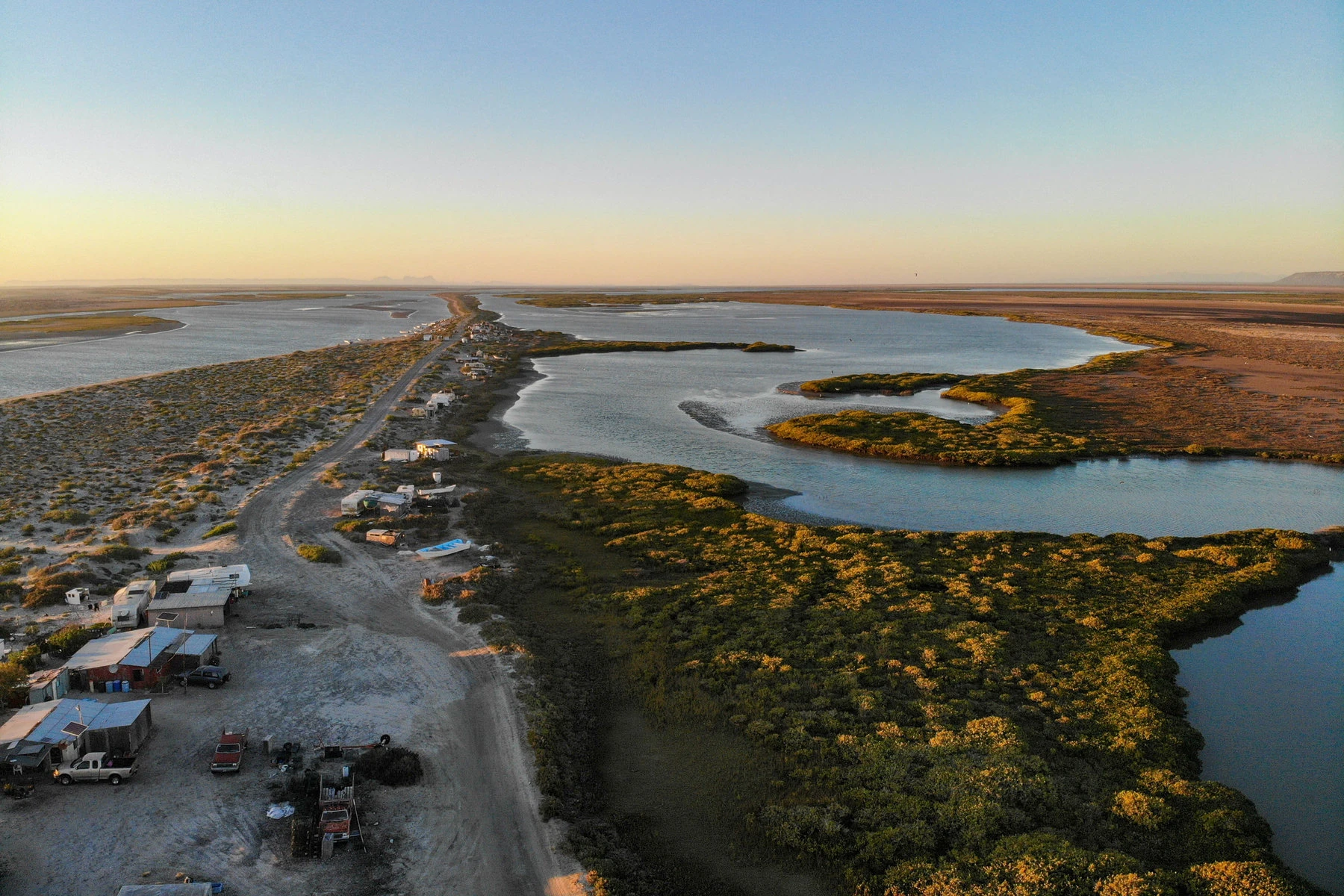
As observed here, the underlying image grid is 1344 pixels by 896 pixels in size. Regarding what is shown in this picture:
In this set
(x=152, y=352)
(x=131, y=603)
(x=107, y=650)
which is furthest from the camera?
(x=152, y=352)

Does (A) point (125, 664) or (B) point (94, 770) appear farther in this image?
(A) point (125, 664)

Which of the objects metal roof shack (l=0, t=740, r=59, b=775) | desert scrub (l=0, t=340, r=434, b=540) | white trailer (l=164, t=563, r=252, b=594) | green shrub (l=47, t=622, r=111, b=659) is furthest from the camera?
desert scrub (l=0, t=340, r=434, b=540)

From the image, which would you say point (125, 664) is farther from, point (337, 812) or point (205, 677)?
point (337, 812)

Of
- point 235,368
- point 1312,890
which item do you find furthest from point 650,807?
point 235,368

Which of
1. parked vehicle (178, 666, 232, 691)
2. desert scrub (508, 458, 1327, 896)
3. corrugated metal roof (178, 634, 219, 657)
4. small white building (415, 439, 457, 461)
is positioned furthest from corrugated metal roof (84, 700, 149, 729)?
small white building (415, 439, 457, 461)

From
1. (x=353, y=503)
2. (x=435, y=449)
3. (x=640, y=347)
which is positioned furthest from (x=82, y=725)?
(x=640, y=347)

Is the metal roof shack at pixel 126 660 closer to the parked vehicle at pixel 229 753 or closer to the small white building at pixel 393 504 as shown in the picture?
the parked vehicle at pixel 229 753

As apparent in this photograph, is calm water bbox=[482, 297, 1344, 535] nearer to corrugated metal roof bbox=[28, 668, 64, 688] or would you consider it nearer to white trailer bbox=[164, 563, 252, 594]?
white trailer bbox=[164, 563, 252, 594]

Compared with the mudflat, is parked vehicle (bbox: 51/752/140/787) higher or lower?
lower
